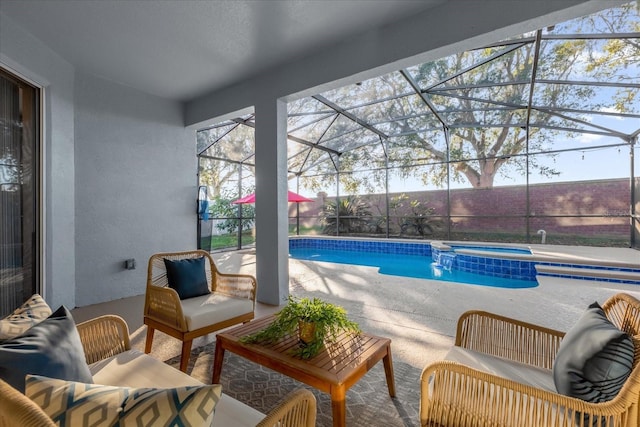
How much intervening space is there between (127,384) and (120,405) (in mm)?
794

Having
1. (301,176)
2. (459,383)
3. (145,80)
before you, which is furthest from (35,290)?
(301,176)

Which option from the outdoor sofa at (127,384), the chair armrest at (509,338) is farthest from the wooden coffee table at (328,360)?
the chair armrest at (509,338)

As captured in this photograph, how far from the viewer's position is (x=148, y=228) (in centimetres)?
454

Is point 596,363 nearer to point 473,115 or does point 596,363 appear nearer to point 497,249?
point 473,115

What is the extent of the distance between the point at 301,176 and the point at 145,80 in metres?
7.14

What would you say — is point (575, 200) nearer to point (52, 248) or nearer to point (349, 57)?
point (349, 57)

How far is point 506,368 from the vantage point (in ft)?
5.03

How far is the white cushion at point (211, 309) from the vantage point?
2.24m

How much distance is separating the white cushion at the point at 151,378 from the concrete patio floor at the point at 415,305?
104 centimetres

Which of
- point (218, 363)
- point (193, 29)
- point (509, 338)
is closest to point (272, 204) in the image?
point (193, 29)

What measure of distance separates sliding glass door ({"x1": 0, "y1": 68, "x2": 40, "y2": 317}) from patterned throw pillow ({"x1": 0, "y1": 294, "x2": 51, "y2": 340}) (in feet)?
7.15

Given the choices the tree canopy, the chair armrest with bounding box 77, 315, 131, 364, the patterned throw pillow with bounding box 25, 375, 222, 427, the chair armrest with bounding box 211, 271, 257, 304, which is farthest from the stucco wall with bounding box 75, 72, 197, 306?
the patterned throw pillow with bounding box 25, 375, 222, 427

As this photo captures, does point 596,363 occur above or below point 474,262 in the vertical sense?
above

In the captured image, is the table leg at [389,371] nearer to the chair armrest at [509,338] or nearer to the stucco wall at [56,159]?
the chair armrest at [509,338]
